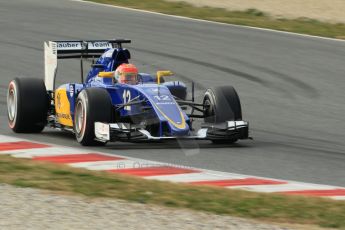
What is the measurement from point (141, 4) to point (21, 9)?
10.4ft

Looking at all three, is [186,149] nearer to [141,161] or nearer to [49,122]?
[141,161]

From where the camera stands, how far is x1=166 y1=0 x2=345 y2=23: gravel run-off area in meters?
26.2

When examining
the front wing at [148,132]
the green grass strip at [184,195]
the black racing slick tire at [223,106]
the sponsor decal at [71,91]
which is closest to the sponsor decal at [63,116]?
the sponsor decal at [71,91]

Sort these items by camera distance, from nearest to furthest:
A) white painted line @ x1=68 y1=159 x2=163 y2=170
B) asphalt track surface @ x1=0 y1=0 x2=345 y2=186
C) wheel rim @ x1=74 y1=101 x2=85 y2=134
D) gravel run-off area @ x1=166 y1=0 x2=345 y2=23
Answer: white painted line @ x1=68 y1=159 x2=163 y2=170 < asphalt track surface @ x1=0 y1=0 x2=345 y2=186 < wheel rim @ x1=74 y1=101 x2=85 y2=134 < gravel run-off area @ x1=166 y1=0 x2=345 y2=23

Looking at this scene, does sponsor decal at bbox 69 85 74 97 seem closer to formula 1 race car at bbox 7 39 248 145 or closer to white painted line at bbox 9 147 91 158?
formula 1 race car at bbox 7 39 248 145

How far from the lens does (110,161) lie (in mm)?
12078

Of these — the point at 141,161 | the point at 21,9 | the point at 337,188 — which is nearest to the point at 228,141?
the point at 141,161

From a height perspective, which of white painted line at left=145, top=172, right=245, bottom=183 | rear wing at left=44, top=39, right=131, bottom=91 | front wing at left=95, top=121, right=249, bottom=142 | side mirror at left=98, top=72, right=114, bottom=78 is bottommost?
white painted line at left=145, top=172, right=245, bottom=183

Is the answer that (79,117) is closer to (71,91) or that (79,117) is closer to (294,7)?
(71,91)

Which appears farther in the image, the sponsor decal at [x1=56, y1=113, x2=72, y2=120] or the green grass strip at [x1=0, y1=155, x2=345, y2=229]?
the sponsor decal at [x1=56, y1=113, x2=72, y2=120]

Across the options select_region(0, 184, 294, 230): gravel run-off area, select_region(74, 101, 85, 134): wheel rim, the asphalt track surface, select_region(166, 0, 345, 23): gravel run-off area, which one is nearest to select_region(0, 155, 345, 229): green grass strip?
select_region(0, 184, 294, 230): gravel run-off area

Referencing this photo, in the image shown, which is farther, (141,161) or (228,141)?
(228,141)

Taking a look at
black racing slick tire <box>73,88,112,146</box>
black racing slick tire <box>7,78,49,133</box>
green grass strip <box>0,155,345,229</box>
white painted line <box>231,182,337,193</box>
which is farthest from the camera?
black racing slick tire <box>7,78,49,133</box>

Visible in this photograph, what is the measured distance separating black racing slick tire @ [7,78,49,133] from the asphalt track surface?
0.59 ft
